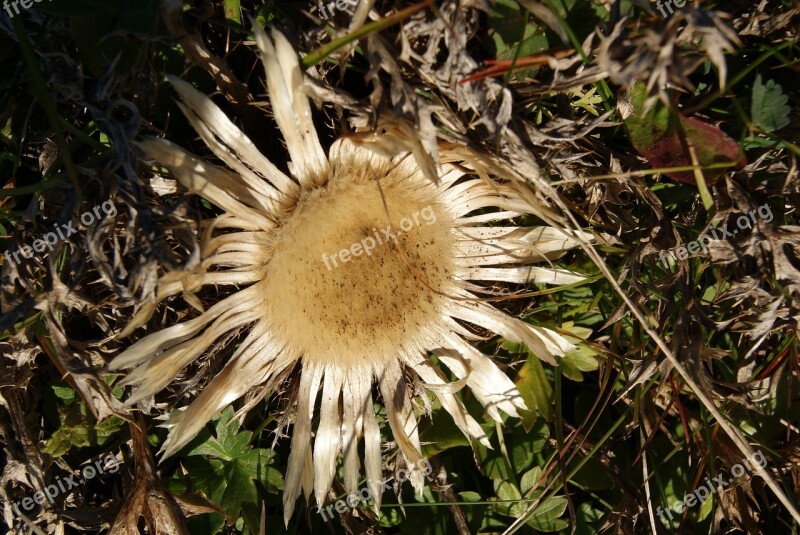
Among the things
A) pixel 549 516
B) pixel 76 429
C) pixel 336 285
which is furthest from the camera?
pixel 549 516

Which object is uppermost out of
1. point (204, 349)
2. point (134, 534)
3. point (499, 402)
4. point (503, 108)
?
point (503, 108)

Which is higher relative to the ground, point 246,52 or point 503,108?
point 246,52

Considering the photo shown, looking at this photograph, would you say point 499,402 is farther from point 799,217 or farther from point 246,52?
point 246,52

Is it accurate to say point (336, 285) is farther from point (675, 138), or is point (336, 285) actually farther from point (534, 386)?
point (675, 138)

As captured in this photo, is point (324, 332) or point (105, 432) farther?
point (105, 432)

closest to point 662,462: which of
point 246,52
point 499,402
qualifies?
point 499,402

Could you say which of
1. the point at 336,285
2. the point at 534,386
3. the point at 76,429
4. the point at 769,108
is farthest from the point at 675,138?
the point at 76,429
